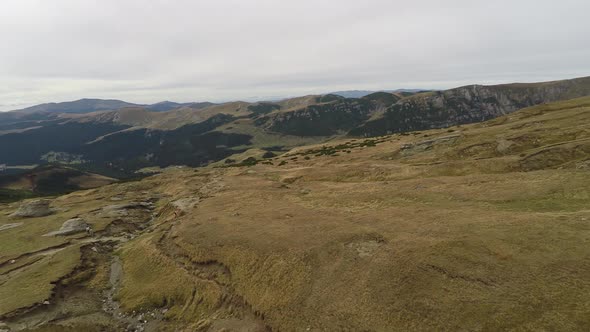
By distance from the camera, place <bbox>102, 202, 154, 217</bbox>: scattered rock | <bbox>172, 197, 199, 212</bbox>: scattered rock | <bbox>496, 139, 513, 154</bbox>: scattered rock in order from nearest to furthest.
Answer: <bbox>496, 139, 513, 154</bbox>: scattered rock
<bbox>172, 197, 199, 212</bbox>: scattered rock
<bbox>102, 202, 154, 217</bbox>: scattered rock

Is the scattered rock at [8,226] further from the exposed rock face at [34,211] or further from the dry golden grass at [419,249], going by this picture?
the dry golden grass at [419,249]

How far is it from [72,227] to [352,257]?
6631 centimetres

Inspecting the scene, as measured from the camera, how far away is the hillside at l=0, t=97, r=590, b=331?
89.7 ft

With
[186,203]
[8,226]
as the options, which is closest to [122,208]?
[186,203]

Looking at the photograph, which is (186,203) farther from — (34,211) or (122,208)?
(34,211)

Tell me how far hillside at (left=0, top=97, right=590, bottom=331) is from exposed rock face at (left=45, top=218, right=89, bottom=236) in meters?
1.53

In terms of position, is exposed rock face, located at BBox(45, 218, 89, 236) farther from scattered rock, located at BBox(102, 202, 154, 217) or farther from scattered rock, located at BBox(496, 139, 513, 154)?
scattered rock, located at BBox(496, 139, 513, 154)

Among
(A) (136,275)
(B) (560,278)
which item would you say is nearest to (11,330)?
→ (A) (136,275)

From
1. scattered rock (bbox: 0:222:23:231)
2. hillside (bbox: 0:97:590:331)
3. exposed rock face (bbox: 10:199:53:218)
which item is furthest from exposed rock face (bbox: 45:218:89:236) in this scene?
exposed rock face (bbox: 10:199:53:218)

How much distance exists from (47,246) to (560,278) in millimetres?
78369

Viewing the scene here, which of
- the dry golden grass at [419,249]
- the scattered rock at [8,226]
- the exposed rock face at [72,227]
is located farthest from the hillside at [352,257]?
the scattered rock at [8,226]

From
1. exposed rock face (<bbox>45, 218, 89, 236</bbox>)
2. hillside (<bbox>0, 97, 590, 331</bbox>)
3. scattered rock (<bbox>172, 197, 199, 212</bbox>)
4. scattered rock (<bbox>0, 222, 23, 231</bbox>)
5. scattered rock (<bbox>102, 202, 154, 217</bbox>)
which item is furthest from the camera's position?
scattered rock (<bbox>102, 202, 154, 217</bbox>)

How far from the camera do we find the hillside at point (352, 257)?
2733 cm

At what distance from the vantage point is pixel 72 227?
7462 cm
